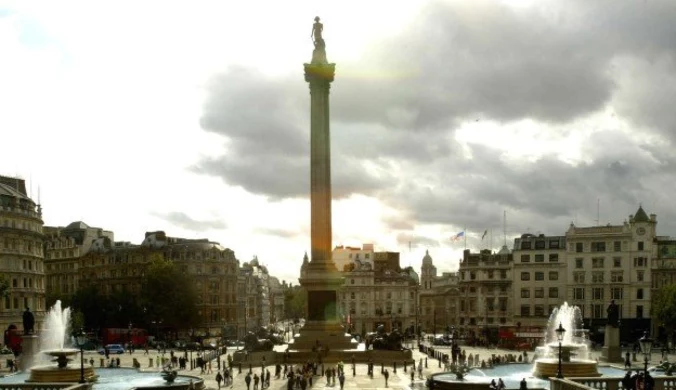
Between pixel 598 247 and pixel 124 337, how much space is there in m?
75.0

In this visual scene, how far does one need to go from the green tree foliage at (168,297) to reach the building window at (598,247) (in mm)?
67414

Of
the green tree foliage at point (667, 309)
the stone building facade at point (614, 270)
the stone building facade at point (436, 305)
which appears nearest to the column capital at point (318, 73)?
the green tree foliage at point (667, 309)

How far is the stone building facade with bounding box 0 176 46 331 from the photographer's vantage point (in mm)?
105062

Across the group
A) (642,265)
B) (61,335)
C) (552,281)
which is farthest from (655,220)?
(61,335)

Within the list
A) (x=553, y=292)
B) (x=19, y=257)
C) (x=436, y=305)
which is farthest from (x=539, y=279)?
(x=19, y=257)

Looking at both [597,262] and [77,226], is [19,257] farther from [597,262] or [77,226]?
[597,262]

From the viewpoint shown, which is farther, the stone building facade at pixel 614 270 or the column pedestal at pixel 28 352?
the stone building facade at pixel 614 270

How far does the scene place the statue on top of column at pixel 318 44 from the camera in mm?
90938

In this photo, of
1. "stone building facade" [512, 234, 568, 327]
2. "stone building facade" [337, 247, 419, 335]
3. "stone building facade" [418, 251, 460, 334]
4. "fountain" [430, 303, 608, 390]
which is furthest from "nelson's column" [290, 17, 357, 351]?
"stone building facade" [418, 251, 460, 334]

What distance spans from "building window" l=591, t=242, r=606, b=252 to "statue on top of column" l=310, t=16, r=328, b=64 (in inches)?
2310

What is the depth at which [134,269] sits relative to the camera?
148m

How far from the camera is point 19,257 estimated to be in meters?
108

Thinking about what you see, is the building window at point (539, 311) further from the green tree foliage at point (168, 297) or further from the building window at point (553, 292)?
the green tree foliage at point (168, 297)

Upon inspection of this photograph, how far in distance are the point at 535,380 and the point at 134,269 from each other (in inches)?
4443
